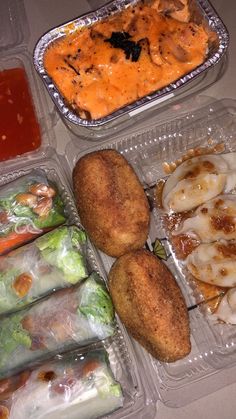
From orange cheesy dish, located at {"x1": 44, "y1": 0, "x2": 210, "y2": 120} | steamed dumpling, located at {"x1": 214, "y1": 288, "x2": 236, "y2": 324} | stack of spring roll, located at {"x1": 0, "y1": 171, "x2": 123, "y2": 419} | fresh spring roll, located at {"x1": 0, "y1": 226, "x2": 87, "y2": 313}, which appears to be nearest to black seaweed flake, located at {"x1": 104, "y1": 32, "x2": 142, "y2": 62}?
orange cheesy dish, located at {"x1": 44, "y1": 0, "x2": 210, "y2": 120}

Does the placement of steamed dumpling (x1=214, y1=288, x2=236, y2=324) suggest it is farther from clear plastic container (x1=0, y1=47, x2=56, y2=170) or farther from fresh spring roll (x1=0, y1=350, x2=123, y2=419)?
clear plastic container (x1=0, y1=47, x2=56, y2=170)

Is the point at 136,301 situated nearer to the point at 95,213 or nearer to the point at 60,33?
the point at 95,213

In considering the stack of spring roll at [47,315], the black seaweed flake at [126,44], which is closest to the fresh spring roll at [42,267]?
the stack of spring roll at [47,315]

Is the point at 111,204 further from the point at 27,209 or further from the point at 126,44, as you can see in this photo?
the point at 126,44

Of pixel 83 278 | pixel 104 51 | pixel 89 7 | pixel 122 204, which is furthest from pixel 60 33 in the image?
pixel 83 278

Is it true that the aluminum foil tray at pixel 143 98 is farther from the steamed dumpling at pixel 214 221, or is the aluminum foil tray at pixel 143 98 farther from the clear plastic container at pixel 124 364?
the steamed dumpling at pixel 214 221
